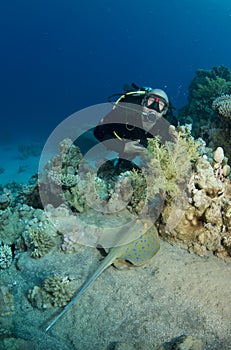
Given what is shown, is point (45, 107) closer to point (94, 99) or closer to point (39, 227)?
point (94, 99)

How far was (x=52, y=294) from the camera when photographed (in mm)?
3303

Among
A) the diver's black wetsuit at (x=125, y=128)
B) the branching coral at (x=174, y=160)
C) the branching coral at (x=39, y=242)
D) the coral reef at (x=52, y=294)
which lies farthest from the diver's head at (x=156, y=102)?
the coral reef at (x=52, y=294)

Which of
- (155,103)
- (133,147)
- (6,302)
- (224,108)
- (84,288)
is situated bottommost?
(84,288)

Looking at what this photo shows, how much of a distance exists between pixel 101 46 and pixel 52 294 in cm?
11776

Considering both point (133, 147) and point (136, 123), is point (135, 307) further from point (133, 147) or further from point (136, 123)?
point (136, 123)

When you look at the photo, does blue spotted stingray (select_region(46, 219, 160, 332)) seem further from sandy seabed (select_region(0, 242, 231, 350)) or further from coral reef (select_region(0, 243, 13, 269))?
coral reef (select_region(0, 243, 13, 269))

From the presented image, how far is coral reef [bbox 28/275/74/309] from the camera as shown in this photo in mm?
3268

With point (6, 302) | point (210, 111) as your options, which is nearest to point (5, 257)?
point (6, 302)

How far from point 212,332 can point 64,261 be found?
2201mm

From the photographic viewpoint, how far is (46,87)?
73250 millimetres

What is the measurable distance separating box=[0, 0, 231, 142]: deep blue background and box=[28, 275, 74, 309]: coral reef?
59.7m

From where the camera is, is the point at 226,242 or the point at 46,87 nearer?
the point at 226,242

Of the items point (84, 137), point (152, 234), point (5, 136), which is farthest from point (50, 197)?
point (5, 136)

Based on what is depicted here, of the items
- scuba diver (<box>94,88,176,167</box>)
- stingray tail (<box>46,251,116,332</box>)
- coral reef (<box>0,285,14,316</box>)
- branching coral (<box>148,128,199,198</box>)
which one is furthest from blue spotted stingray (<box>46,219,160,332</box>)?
scuba diver (<box>94,88,176,167</box>)
